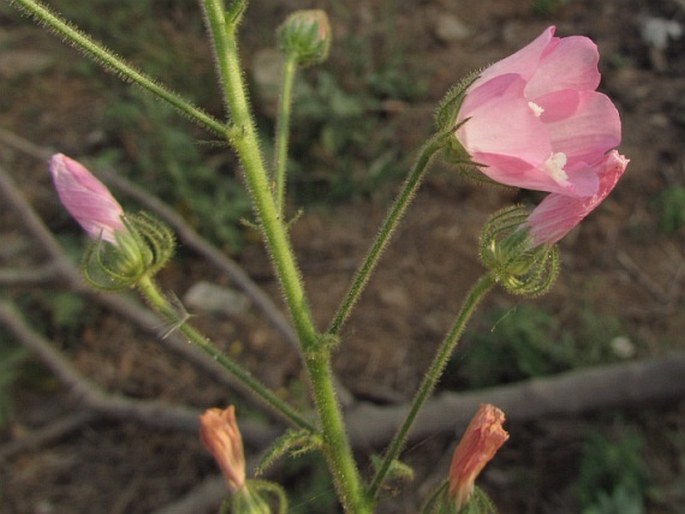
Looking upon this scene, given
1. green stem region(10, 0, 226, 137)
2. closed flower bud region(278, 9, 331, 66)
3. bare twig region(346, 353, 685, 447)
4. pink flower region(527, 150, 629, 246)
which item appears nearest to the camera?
green stem region(10, 0, 226, 137)

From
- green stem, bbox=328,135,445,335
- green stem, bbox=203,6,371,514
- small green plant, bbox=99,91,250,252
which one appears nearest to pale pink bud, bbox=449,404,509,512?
green stem, bbox=203,6,371,514

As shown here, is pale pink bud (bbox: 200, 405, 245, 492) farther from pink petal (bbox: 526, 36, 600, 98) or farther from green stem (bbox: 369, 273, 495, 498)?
pink petal (bbox: 526, 36, 600, 98)

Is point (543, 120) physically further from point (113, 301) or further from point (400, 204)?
point (113, 301)

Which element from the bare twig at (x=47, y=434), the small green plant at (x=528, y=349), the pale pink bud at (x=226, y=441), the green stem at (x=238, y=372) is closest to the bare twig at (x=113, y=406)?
the bare twig at (x=47, y=434)

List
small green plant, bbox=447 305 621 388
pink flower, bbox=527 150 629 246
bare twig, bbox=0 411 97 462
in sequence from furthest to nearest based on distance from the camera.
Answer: bare twig, bbox=0 411 97 462
small green plant, bbox=447 305 621 388
pink flower, bbox=527 150 629 246

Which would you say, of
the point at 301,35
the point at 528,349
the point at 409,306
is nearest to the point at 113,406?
the point at 409,306

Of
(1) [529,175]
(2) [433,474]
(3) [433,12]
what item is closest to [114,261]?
(1) [529,175]

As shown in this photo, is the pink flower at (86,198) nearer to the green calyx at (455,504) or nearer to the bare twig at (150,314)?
the green calyx at (455,504)

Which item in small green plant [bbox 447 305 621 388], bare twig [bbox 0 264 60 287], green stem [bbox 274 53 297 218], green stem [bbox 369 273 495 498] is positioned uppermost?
green stem [bbox 274 53 297 218]
